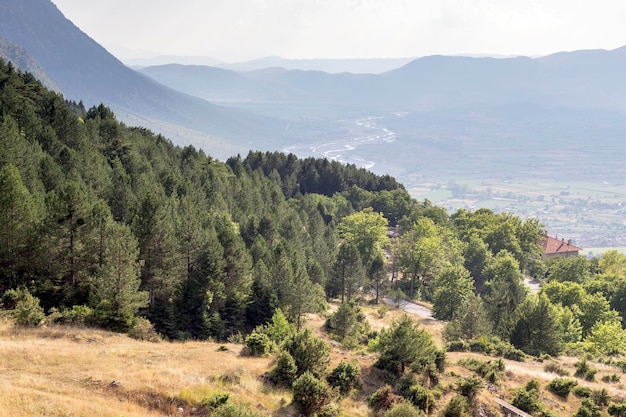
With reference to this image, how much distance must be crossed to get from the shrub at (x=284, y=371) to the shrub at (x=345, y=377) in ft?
9.47

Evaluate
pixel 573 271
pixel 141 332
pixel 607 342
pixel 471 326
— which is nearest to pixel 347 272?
pixel 471 326

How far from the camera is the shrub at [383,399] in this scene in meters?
26.9

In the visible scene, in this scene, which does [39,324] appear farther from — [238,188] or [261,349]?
[238,188]

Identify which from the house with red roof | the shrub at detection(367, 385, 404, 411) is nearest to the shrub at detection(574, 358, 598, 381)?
the shrub at detection(367, 385, 404, 411)

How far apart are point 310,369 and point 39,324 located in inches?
774

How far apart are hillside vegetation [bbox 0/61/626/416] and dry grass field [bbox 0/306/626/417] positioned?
5.5 inches

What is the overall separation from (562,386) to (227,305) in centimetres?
3243

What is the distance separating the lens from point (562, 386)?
1294 inches

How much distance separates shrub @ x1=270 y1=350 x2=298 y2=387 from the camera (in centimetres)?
2695

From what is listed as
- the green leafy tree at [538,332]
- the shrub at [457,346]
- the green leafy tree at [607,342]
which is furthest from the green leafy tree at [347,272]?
the green leafy tree at [607,342]

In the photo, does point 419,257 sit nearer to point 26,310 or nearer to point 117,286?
point 117,286

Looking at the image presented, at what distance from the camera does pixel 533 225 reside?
10612 cm

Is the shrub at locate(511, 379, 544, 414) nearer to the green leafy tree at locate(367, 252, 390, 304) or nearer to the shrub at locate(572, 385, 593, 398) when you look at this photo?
the shrub at locate(572, 385, 593, 398)

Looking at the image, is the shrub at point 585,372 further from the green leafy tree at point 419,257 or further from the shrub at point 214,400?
the green leafy tree at point 419,257
